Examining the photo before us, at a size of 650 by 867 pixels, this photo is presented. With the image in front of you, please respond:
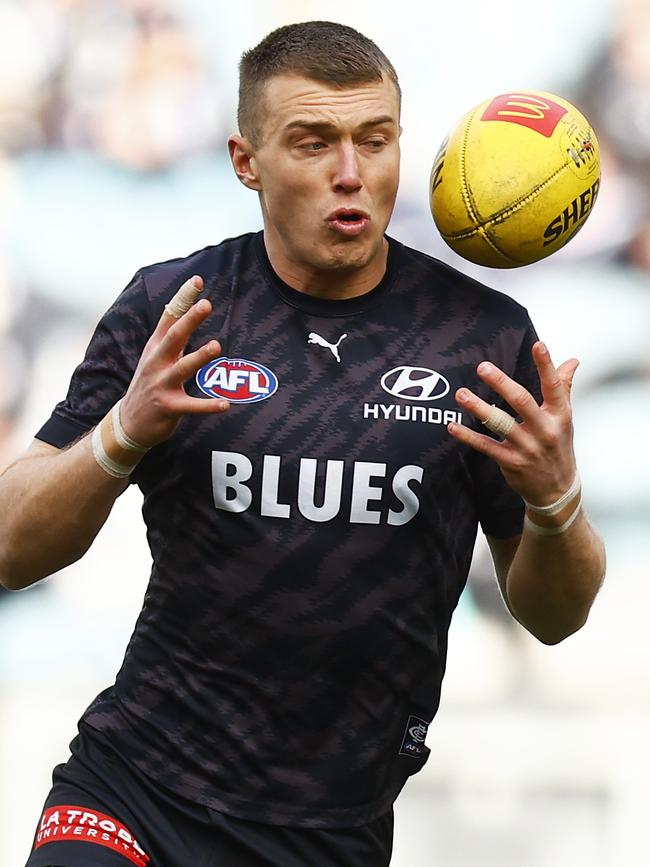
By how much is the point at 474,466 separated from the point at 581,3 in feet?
9.10


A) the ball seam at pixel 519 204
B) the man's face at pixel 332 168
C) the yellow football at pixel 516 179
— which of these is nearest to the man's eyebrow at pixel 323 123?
the man's face at pixel 332 168

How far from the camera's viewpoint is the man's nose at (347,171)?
306 centimetres

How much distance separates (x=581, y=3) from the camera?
5414 mm

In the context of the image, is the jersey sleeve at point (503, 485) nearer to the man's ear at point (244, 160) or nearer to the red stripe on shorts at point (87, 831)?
the man's ear at point (244, 160)

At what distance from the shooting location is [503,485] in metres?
3.27

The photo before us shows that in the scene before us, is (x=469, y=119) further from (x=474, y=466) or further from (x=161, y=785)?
(x=161, y=785)

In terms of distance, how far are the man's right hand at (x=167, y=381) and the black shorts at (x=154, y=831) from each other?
781 millimetres

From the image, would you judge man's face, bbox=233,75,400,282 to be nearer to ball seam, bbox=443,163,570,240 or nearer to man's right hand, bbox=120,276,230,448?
ball seam, bbox=443,163,570,240

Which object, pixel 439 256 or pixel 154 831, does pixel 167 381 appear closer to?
pixel 154 831

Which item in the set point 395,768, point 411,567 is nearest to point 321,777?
point 395,768

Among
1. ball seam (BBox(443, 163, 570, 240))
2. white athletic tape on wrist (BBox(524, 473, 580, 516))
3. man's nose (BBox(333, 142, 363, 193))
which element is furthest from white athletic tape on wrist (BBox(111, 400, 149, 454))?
ball seam (BBox(443, 163, 570, 240))

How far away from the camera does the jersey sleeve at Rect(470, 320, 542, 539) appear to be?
3.24m

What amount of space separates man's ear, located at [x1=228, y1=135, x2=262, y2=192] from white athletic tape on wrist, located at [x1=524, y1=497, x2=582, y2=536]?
1.00m

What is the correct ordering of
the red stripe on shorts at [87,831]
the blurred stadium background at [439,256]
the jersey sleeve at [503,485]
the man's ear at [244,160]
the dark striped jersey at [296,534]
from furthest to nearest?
the blurred stadium background at [439,256], the man's ear at [244,160], the jersey sleeve at [503,485], the dark striped jersey at [296,534], the red stripe on shorts at [87,831]
